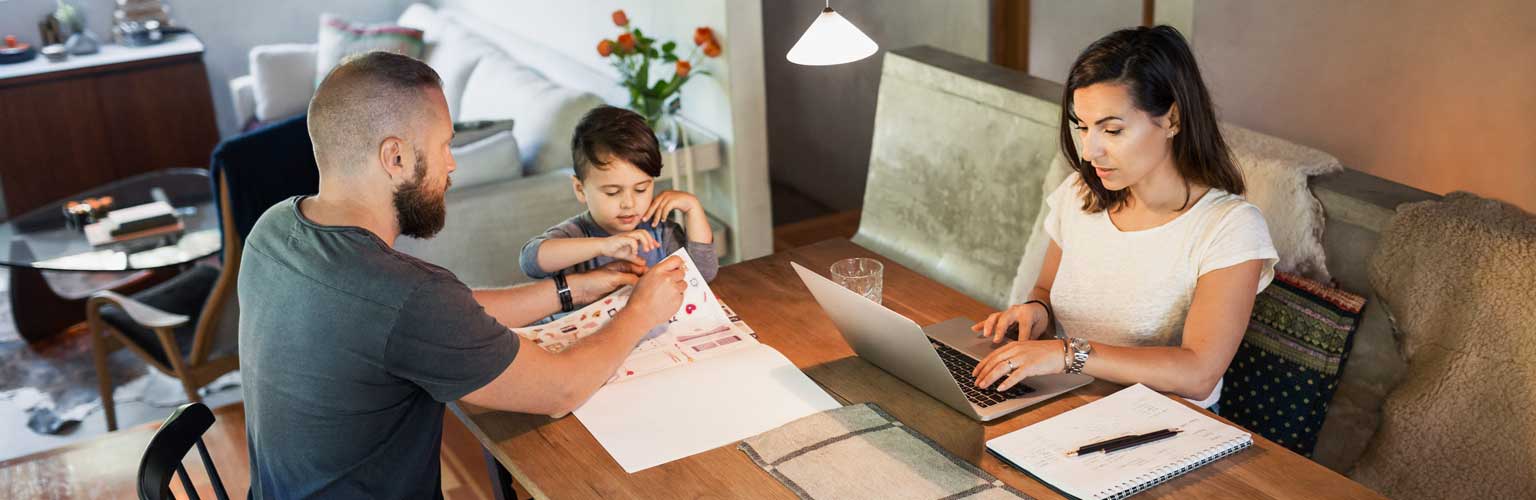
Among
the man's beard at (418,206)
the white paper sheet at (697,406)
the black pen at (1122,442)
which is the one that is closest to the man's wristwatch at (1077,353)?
the black pen at (1122,442)

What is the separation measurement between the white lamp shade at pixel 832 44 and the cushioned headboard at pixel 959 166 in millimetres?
530

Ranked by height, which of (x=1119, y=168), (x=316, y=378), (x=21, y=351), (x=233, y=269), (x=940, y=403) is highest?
(x=1119, y=168)

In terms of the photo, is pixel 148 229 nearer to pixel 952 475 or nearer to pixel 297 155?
pixel 297 155

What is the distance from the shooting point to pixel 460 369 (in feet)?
5.03

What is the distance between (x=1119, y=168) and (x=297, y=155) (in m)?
2.22

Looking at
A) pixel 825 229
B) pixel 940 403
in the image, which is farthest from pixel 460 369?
pixel 825 229

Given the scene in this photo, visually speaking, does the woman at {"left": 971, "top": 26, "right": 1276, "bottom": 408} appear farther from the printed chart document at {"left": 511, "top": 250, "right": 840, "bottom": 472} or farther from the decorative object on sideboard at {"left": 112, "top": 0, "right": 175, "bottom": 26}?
the decorative object on sideboard at {"left": 112, "top": 0, "right": 175, "bottom": 26}

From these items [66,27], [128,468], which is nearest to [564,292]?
[128,468]

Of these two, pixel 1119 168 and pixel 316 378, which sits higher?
pixel 1119 168

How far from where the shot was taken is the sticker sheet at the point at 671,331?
6.23 ft

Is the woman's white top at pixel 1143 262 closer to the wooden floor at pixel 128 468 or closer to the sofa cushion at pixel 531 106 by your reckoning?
the wooden floor at pixel 128 468

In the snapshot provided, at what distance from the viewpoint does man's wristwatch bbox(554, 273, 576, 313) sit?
81.4 inches

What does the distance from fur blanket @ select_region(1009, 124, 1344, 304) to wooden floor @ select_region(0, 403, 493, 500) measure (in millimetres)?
1648

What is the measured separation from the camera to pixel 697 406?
1749mm
